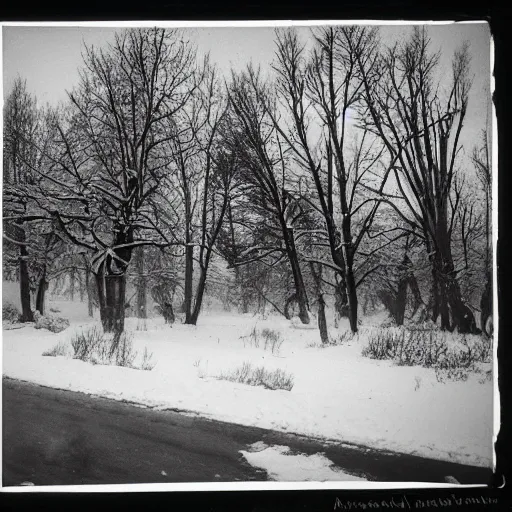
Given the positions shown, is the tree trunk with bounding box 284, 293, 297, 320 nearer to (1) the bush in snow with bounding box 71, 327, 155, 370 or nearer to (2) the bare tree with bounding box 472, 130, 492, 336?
(1) the bush in snow with bounding box 71, 327, 155, 370

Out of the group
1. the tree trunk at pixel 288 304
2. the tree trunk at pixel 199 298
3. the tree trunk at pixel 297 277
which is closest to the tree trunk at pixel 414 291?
the tree trunk at pixel 297 277

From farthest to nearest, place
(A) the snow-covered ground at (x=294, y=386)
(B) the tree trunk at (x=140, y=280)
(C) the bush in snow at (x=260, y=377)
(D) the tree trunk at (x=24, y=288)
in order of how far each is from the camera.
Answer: (B) the tree trunk at (x=140, y=280) < (D) the tree trunk at (x=24, y=288) < (C) the bush in snow at (x=260, y=377) < (A) the snow-covered ground at (x=294, y=386)

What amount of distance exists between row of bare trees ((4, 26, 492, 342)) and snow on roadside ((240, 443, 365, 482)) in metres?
1.83

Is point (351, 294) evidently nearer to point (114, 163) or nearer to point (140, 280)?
point (140, 280)

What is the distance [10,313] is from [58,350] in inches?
30.5

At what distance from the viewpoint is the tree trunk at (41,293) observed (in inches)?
195

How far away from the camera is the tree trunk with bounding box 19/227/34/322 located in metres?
4.79

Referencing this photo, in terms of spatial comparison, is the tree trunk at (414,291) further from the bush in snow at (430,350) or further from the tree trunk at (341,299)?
the tree trunk at (341,299)

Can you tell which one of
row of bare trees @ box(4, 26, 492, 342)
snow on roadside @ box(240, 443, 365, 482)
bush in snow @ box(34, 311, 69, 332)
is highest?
row of bare trees @ box(4, 26, 492, 342)

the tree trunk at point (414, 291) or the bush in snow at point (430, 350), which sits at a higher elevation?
the tree trunk at point (414, 291)

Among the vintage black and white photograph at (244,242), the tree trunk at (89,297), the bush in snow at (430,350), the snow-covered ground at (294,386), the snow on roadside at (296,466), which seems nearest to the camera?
the snow on roadside at (296,466)

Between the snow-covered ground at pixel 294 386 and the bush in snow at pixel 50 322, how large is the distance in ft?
0.29

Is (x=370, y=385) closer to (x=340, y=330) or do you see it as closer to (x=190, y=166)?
(x=340, y=330)

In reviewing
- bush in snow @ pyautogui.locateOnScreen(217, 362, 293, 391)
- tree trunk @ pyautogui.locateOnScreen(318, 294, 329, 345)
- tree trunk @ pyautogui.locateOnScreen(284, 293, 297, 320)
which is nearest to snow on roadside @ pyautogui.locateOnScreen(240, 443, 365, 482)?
bush in snow @ pyautogui.locateOnScreen(217, 362, 293, 391)
